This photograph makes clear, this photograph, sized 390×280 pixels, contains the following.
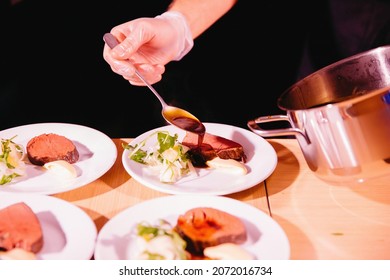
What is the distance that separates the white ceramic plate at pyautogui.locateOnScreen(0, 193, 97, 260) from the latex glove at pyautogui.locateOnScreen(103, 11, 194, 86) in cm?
59

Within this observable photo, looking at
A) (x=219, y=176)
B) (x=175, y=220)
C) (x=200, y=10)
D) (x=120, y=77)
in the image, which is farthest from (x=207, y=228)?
(x=120, y=77)

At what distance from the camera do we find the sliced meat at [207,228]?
1.16 meters

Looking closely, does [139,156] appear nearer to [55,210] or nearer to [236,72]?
[55,210]

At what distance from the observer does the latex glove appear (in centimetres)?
173

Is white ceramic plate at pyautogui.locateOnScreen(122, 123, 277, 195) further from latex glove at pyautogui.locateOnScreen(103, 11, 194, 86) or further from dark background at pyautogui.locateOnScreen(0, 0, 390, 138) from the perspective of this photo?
dark background at pyautogui.locateOnScreen(0, 0, 390, 138)

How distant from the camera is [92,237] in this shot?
119cm

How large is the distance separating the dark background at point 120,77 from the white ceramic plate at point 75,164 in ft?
2.77

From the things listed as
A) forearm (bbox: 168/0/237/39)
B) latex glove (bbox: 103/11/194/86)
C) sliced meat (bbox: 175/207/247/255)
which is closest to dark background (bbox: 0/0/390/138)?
forearm (bbox: 168/0/237/39)

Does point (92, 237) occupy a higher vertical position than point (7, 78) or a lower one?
higher

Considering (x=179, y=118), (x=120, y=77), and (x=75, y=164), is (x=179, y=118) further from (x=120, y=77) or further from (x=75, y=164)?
(x=120, y=77)

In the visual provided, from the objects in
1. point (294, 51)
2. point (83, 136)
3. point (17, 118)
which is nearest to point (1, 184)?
point (83, 136)

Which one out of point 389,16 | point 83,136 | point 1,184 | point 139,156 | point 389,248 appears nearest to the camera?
point 389,248

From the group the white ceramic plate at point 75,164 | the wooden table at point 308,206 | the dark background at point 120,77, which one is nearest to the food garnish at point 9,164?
the white ceramic plate at point 75,164
